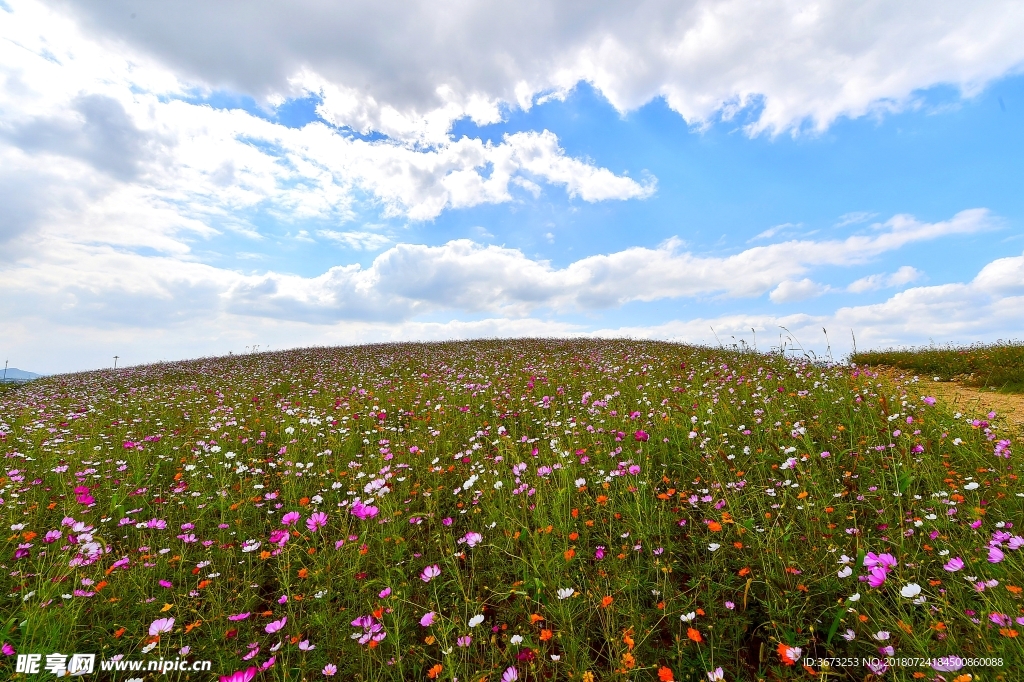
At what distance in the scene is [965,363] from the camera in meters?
13.3

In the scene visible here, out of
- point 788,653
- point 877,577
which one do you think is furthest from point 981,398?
point 788,653

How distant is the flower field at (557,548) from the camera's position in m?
2.38

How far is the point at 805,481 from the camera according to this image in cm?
361

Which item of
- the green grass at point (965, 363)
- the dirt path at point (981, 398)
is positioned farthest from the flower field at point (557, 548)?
the green grass at point (965, 363)

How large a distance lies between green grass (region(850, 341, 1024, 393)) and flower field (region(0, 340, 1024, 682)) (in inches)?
313

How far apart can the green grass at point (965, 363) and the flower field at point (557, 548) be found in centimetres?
794

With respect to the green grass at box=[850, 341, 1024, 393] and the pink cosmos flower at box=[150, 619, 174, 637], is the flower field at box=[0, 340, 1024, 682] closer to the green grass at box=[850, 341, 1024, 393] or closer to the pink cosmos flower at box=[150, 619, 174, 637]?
the pink cosmos flower at box=[150, 619, 174, 637]

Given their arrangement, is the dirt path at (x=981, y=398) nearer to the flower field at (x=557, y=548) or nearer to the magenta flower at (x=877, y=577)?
the flower field at (x=557, y=548)

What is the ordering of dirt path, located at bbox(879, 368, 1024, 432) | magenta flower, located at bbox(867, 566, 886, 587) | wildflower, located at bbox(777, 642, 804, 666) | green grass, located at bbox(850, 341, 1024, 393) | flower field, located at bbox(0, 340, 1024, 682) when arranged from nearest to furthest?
wildflower, located at bbox(777, 642, 804, 666)
magenta flower, located at bbox(867, 566, 886, 587)
flower field, located at bbox(0, 340, 1024, 682)
dirt path, located at bbox(879, 368, 1024, 432)
green grass, located at bbox(850, 341, 1024, 393)

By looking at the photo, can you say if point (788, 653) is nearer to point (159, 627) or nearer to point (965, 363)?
point (159, 627)

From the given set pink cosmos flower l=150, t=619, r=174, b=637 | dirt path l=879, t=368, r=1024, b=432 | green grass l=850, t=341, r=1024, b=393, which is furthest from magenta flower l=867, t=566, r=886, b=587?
green grass l=850, t=341, r=1024, b=393

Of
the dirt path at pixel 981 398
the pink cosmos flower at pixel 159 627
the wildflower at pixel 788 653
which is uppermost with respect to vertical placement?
the dirt path at pixel 981 398

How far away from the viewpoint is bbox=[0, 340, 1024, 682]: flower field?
2385 mm

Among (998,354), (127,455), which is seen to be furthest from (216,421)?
(998,354)
